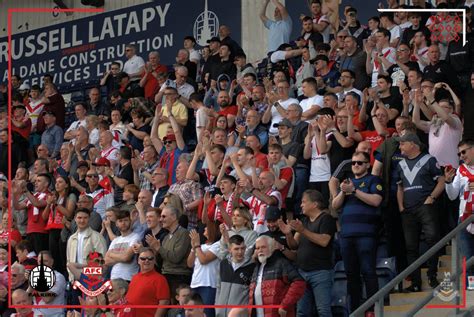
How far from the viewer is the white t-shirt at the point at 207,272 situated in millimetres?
13234

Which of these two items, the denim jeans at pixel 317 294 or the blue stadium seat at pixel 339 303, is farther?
the blue stadium seat at pixel 339 303

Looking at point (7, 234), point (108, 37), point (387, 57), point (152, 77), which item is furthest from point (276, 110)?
point (108, 37)

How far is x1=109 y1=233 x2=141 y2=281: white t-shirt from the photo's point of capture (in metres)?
14.3

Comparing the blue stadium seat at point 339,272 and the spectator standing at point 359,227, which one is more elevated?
the spectator standing at point 359,227

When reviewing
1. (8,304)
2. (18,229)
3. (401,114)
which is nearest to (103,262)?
(8,304)

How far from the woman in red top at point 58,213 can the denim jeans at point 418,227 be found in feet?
18.8

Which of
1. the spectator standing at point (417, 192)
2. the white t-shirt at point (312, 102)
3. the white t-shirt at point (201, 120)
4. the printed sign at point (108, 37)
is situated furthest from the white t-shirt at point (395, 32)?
the printed sign at point (108, 37)

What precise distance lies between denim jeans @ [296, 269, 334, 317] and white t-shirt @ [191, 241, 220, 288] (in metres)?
1.31

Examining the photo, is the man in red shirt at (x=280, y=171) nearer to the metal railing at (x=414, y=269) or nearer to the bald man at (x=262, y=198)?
the bald man at (x=262, y=198)

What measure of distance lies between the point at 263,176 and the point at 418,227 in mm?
2125

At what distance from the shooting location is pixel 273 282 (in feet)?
39.5

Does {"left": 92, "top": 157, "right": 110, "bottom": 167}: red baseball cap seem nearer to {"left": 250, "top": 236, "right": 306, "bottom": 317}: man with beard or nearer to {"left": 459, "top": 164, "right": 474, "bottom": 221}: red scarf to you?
{"left": 250, "top": 236, "right": 306, "bottom": 317}: man with beard

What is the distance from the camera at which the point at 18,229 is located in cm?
1741

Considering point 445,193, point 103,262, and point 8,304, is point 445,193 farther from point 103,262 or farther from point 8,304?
point 8,304
